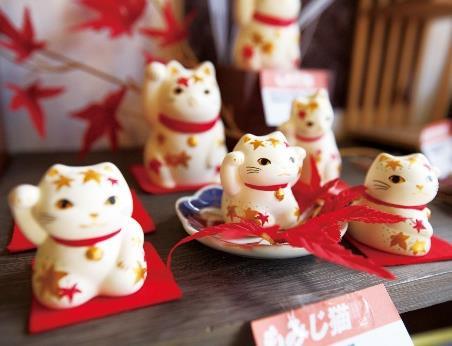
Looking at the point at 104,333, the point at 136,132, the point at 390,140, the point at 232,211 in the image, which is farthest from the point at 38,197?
the point at 390,140

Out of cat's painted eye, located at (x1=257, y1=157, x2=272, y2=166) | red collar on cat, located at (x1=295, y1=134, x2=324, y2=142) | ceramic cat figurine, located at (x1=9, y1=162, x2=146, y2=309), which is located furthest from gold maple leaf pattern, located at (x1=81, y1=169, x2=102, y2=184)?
red collar on cat, located at (x1=295, y1=134, x2=324, y2=142)

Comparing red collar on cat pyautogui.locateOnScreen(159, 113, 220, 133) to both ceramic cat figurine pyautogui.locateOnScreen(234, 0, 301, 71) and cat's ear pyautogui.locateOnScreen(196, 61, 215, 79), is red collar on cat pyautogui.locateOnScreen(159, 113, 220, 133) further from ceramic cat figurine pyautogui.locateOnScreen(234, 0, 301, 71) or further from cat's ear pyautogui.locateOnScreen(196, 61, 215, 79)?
ceramic cat figurine pyautogui.locateOnScreen(234, 0, 301, 71)

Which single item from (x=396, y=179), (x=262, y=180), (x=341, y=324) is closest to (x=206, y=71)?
(x=262, y=180)

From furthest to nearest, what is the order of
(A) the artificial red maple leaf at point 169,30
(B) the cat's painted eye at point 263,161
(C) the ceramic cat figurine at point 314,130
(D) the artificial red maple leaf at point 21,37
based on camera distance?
1. (A) the artificial red maple leaf at point 169,30
2. (D) the artificial red maple leaf at point 21,37
3. (C) the ceramic cat figurine at point 314,130
4. (B) the cat's painted eye at point 263,161

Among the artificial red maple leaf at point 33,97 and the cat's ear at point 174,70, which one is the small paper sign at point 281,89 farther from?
the artificial red maple leaf at point 33,97

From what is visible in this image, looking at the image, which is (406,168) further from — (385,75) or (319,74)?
(385,75)

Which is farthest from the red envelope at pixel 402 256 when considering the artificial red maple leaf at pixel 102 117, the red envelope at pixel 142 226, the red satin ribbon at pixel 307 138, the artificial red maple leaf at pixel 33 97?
the artificial red maple leaf at pixel 33 97

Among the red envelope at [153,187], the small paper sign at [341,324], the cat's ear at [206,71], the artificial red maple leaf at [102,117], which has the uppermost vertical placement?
the cat's ear at [206,71]
